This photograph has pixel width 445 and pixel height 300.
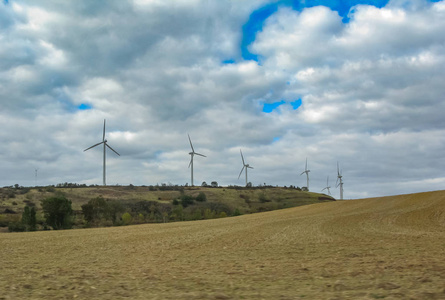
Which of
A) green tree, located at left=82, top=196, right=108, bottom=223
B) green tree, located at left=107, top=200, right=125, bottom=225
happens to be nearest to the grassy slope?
green tree, located at left=107, top=200, right=125, bottom=225

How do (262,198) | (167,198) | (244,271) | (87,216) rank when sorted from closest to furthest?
(244,271) < (87,216) < (167,198) < (262,198)

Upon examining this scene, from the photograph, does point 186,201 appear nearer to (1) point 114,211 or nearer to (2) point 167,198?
(2) point 167,198

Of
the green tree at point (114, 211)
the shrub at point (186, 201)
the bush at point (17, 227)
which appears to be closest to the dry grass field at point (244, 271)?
the bush at point (17, 227)

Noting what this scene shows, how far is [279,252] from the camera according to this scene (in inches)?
803

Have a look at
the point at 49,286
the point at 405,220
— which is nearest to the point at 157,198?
the point at 405,220

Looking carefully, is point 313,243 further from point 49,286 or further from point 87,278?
point 49,286

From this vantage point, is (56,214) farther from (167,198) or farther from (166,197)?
(166,197)

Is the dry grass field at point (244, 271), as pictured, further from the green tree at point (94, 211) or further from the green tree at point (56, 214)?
the green tree at point (94, 211)

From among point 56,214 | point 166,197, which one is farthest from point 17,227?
point 166,197

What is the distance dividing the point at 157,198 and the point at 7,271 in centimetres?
11297

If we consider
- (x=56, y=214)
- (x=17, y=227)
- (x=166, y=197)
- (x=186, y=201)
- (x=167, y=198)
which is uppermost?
(x=166, y=197)

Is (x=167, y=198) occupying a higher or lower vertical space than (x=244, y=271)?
higher

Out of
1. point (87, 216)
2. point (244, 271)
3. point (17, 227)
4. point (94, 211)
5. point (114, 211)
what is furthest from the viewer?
point (114, 211)

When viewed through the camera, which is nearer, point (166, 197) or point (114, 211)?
point (114, 211)
